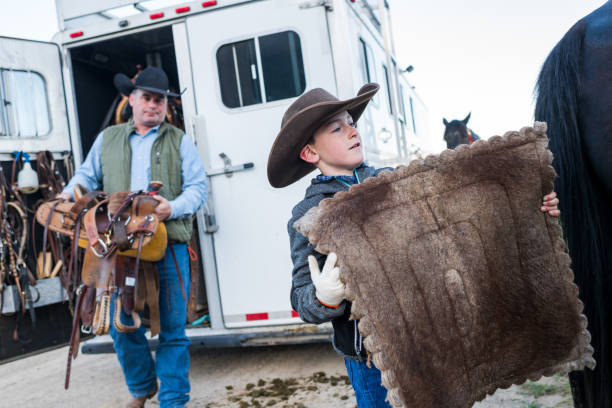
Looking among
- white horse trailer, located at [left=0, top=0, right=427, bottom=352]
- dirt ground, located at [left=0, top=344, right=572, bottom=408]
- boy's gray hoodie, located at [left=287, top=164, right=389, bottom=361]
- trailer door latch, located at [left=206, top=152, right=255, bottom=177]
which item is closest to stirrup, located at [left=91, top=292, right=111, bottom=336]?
dirt ground, located at [left=0, top=344, right=572, bottom=408]

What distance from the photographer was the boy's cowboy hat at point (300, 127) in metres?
1.63

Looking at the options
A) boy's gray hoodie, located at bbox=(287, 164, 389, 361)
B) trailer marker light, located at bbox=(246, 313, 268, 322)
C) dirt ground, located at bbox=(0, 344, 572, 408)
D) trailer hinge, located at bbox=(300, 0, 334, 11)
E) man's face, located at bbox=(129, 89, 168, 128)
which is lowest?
dirt ground, located at bbox=(0, 344, 572, 408)

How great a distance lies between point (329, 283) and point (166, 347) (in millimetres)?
2158

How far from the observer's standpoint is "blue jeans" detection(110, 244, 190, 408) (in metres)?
3.09

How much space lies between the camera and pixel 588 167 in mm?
1647

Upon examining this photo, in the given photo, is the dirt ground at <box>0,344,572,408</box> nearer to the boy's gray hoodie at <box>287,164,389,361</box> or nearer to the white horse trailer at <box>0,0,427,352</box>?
the white horse trailer at <box>0,0,427,352</box>

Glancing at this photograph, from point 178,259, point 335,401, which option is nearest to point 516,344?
point 335,401

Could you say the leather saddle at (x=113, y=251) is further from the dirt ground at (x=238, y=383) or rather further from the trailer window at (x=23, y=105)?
the trailer window at (x=23, y=105)

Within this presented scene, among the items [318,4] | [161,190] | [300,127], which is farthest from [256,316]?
[300,127]

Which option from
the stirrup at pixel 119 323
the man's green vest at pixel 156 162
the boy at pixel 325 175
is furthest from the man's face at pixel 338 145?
the stirrup at pixel 119 323

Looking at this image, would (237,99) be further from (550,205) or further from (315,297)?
(550,205)

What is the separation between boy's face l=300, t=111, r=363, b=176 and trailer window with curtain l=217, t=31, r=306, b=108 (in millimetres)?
2152

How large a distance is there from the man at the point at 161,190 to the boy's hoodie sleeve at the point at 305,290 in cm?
163

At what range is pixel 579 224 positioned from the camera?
1.64 meters
